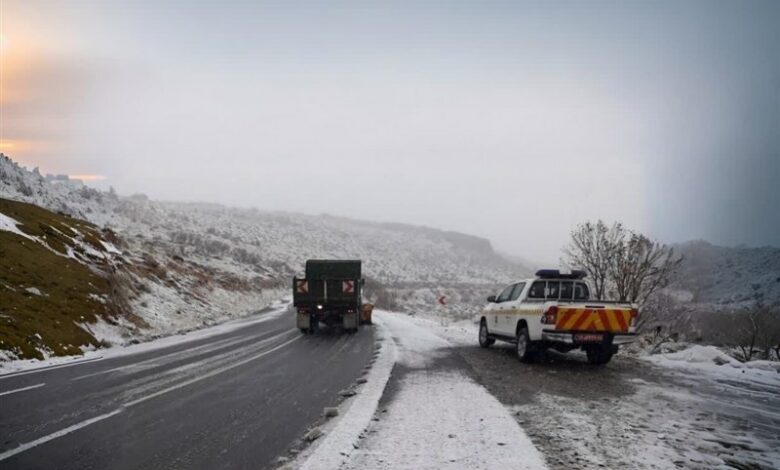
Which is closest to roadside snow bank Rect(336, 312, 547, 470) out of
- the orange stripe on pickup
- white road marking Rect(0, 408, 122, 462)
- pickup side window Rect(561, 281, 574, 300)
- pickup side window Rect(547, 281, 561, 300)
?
the orange stripe on pickup

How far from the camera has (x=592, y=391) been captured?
8703 millimetres

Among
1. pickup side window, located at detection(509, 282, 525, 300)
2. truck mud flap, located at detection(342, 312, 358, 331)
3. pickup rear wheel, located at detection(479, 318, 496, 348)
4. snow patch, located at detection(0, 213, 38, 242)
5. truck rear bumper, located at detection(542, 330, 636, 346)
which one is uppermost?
snow patch, located at detection(0, 213, 38, 242)

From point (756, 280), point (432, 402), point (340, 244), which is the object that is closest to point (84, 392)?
point (432, 402)

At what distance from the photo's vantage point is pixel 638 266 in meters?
20.3

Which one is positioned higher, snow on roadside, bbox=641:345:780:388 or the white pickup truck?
the white pickup truck

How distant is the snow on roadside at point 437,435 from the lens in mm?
4918

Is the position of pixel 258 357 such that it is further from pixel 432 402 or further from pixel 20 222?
pixel 20 222

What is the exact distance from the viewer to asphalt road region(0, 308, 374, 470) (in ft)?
16.7

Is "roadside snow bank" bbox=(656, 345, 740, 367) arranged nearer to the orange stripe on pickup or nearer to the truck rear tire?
the truck rear tire

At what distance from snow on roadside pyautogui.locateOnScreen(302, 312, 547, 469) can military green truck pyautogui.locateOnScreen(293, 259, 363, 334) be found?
1081 cm

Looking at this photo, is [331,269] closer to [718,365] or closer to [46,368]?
[46,368]

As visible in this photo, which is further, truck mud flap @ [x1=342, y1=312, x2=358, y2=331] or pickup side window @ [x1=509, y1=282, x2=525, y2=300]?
truck mud flap @ [x1=342, y1=312, x2=358, y2=331]

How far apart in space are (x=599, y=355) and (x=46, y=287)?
671 inches

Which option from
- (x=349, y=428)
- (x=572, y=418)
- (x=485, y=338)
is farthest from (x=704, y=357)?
(x=349, y=428)
